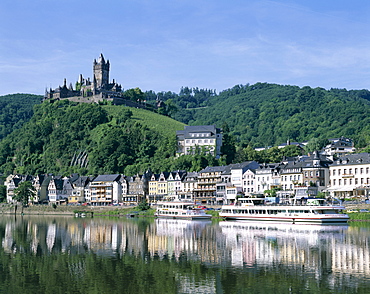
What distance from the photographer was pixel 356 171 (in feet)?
313

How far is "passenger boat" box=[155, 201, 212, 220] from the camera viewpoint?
91750 millimetres

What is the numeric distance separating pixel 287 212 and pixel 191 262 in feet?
124

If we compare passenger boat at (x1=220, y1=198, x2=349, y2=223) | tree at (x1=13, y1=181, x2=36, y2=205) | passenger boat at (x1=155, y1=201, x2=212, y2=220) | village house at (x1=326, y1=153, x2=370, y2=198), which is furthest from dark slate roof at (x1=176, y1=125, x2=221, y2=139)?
passenger boat at (x1=220, y1=198, x2=349, y2=223)

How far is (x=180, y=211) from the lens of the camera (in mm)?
95188

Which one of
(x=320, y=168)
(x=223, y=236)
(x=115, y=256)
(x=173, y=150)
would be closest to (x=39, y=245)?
(x=115, y=256)

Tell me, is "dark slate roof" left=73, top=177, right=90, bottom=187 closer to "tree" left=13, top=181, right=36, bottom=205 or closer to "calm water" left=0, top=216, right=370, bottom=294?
"tree" left=13, top=181, right=36, bottom=205

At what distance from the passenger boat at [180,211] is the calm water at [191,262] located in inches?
1005

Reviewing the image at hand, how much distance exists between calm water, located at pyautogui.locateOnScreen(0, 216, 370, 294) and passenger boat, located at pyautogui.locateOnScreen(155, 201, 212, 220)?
25.5 meters

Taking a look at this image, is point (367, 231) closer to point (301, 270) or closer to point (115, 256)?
point (301, 270)

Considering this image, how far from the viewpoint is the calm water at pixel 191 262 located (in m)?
33.0

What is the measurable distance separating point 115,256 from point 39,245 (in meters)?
13.2

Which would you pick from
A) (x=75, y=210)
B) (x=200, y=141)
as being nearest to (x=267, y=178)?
(x=200, y=141)

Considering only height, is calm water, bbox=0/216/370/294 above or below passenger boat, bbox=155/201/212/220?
below

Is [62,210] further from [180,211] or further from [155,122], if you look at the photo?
[155,122]
